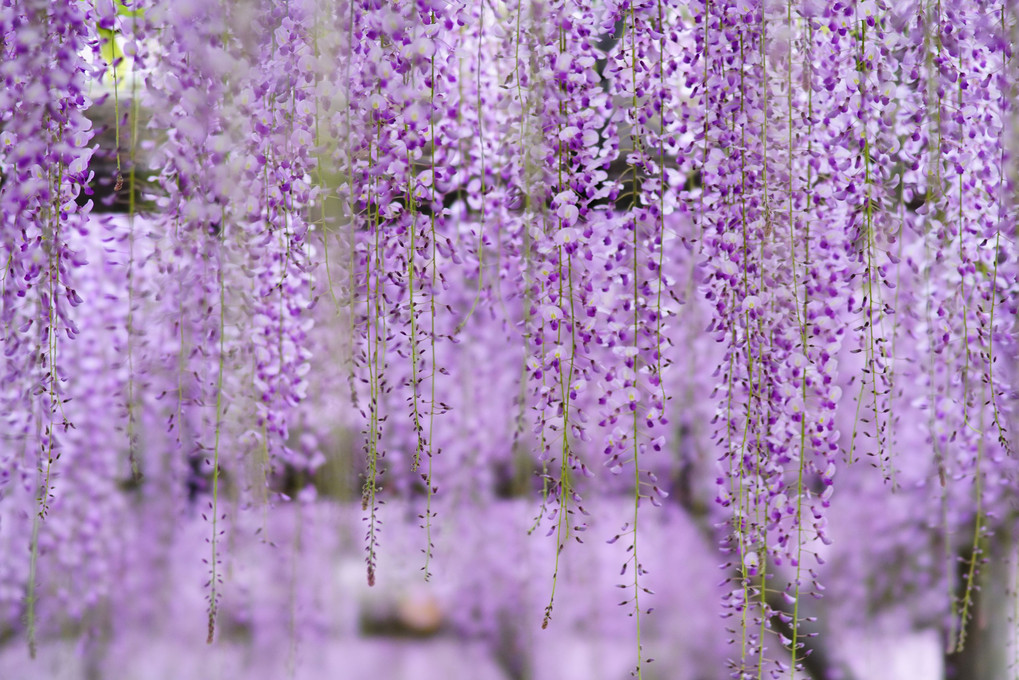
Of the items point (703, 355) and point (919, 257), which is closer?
point (919, 257)

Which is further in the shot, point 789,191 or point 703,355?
point 703,355

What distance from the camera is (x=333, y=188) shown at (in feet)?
4.29

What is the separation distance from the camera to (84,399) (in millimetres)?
2281

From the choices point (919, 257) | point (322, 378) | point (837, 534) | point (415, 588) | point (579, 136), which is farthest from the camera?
point (415, 588)

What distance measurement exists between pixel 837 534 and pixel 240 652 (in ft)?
6.50

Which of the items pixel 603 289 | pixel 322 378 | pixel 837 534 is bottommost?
pixel 837 534

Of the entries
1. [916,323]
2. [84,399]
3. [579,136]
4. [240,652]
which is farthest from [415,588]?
[579,136]

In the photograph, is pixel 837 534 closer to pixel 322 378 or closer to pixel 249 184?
pixel 322 378

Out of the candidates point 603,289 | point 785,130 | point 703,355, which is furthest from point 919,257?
point 703,355

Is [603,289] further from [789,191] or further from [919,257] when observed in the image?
[919,257]

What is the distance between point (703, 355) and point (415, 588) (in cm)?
161

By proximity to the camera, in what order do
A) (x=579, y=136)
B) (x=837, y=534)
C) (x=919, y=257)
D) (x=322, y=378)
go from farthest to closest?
(x=837, y=534)
(x=322, y=378)
(x=919, y=257)
(x=579, y=136)

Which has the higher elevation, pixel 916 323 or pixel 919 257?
pixel 919 257

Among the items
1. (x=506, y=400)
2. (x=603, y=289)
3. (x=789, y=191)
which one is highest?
(x=789, y=191)
